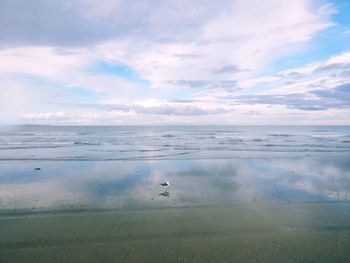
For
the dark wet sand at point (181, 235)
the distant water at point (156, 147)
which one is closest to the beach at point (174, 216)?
the dark wet sand at point (181, 235)

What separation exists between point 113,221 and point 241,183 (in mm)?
8820

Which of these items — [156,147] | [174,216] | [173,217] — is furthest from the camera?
[156,147]

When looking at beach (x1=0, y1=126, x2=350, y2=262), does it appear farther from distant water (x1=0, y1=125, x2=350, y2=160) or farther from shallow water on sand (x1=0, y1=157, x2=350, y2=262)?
Result: distant water (x1=0, y1=125, x2=350, y2=160)

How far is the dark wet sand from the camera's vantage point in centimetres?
746

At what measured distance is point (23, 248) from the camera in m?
7.78

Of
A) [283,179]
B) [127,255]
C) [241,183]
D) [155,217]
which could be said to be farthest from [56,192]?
[283,179]

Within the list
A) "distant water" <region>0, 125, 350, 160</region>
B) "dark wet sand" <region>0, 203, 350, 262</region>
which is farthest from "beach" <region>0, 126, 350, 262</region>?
"distant water" <region>0, 125, 350, 160</region>

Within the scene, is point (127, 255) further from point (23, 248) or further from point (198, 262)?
point (23, 248)

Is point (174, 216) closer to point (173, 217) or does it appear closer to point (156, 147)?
point (173, 217)

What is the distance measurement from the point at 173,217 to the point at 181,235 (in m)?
1.58

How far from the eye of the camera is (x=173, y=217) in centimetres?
1028

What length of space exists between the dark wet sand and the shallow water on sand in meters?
0.03

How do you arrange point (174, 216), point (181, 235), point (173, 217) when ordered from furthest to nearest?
point (174, 216)
point (173, 217)
point (181, 235)

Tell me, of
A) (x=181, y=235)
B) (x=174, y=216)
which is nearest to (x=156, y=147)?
(x=174, y=216)
